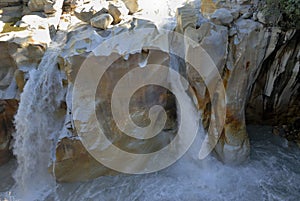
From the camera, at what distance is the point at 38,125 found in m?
4.44

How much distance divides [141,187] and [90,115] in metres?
1.19

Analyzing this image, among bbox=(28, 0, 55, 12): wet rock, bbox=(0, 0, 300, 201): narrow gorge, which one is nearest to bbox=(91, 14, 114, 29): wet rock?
bbox=(0, 0, 300, 201): narrow gorge

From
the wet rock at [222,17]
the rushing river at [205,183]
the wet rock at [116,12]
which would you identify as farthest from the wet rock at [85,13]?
the rushing river at [205,183]

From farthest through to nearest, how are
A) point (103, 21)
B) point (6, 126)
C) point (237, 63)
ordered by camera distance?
point (6, 126), point (103, 21), point (237, 63)

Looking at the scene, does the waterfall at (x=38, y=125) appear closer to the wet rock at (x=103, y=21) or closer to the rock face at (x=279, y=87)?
the wet rock at (x=103, y=21)

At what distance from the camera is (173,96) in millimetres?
4422

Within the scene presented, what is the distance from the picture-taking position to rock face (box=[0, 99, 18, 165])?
4.68m

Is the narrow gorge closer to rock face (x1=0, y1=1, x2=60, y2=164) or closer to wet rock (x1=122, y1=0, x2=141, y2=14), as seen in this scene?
rock face (x1=0, y1=1, x2=60, y2=164)

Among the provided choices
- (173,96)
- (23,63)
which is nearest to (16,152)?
(23,63)

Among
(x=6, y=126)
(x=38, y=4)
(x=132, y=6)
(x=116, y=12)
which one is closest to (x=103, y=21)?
(x=116, y=12)

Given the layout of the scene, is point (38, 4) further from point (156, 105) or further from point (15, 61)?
point (156, 105)

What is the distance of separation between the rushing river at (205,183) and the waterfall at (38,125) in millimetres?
293

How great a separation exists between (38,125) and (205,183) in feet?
8.20

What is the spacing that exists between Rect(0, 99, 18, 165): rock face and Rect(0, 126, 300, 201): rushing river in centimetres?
40
